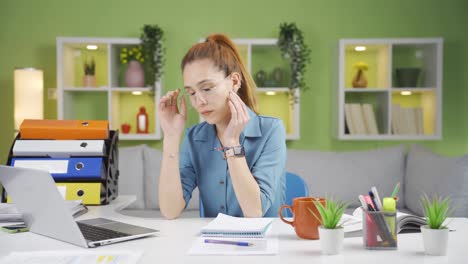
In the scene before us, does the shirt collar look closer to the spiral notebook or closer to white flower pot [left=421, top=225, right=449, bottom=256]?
the spiral notebook

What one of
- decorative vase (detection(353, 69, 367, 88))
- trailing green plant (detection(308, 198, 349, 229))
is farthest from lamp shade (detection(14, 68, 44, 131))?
trailing green plant (detection(308, 198, 349, 229))

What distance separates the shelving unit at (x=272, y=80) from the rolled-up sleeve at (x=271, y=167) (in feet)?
7.31

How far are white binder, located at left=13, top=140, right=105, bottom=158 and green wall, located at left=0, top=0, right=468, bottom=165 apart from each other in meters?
2.36

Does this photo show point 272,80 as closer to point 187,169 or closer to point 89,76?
point 89,76

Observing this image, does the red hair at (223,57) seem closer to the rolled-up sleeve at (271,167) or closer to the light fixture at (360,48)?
the rolled-up sleeve at (271,167)

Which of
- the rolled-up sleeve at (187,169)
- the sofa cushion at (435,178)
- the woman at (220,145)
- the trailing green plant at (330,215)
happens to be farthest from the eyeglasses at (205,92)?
the sofa cushion at (435,178)

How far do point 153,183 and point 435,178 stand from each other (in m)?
1.91

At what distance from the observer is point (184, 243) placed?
1.41 meters

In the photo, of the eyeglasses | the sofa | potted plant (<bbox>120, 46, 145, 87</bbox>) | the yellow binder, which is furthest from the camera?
potted plant (<bbox>120, 46, 145, 87</bbox>)

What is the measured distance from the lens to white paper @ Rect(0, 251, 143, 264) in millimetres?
1228

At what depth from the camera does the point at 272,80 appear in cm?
434

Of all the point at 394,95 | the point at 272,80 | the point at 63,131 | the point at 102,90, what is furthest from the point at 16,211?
the point at 394,95

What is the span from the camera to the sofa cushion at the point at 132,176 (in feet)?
12.9

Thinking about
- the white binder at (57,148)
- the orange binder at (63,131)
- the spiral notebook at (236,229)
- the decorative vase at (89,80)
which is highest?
the decorative vase at (89,80)
